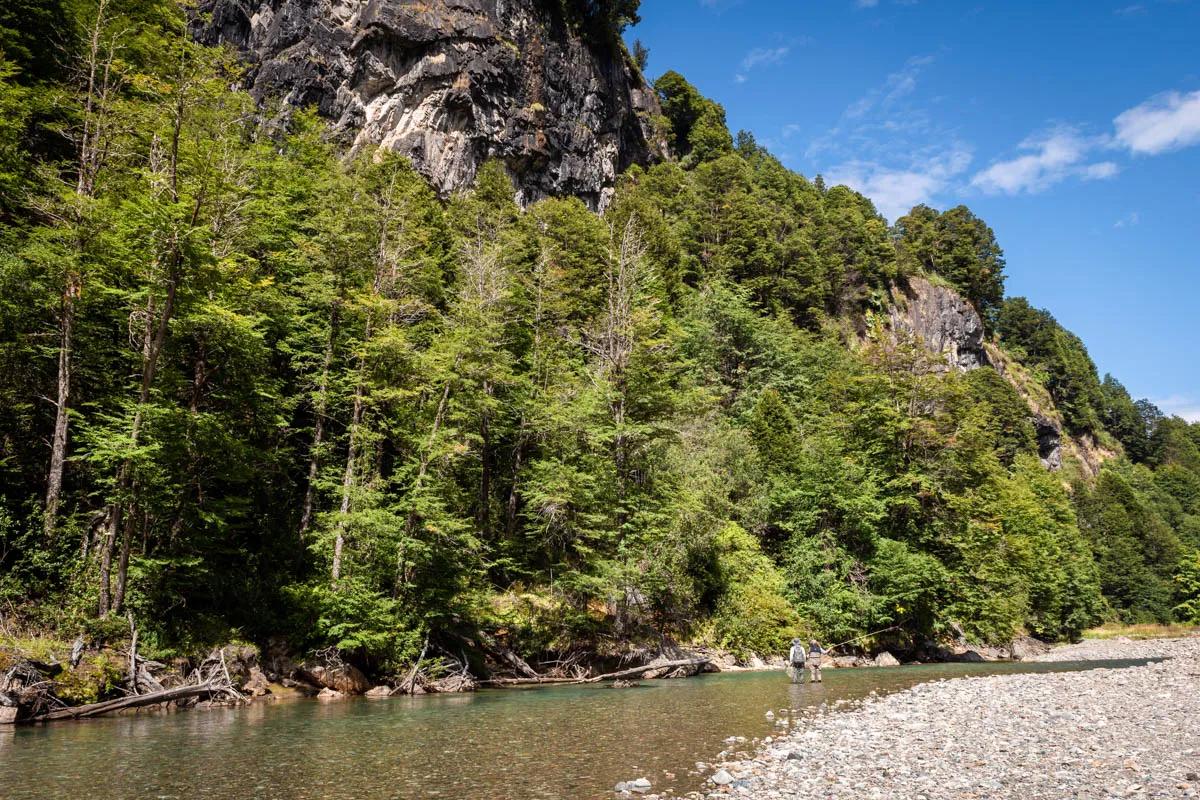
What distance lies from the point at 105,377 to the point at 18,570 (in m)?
5.54

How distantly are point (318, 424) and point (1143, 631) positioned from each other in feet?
238

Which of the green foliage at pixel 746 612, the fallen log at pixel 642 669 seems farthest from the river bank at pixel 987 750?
the green foliage at pixel 746 612

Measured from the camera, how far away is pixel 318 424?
76.1 ft

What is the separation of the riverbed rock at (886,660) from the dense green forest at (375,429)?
57.1 inches

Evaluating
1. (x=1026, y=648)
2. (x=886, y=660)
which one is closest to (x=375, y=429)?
(x=886, y=660)

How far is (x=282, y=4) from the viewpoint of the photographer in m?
→ 55.9

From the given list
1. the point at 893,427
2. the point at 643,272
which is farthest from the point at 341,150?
the point at 893,427

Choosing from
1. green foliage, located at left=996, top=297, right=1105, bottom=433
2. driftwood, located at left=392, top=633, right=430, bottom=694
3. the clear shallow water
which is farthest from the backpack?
green foliage, located at left=996, top=297, right=1105, bottom=433

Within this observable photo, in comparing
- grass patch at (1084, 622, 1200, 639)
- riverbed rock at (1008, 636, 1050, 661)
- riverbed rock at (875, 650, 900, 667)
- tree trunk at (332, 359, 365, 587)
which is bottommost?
grass patch at (1084, 622, 1200, 639)

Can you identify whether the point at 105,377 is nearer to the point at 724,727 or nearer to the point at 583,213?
the point at 724,727

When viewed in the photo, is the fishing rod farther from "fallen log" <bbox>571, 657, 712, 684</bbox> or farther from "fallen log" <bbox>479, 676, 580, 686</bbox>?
"fallen log" <bbox>479, 676, 580, 686</bbox>

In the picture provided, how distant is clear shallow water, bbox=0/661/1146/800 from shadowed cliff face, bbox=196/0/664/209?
4492 centimetres

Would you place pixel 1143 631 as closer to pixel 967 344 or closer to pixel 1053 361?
pixel 967 344

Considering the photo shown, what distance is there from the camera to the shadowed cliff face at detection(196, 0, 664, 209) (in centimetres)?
5259
